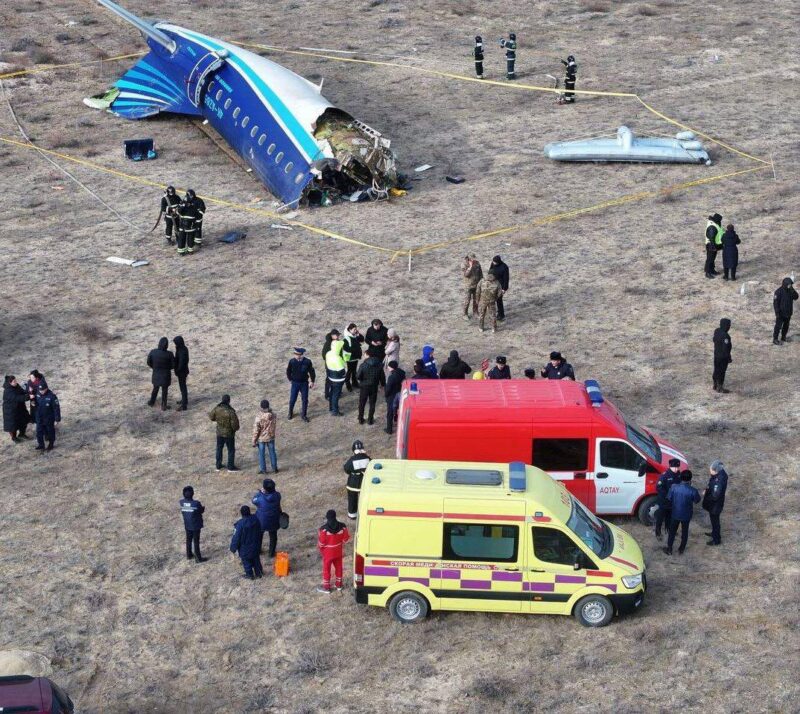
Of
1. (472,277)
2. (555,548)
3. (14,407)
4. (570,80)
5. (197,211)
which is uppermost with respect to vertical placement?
(570,80)

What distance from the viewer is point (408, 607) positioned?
62.1 ft

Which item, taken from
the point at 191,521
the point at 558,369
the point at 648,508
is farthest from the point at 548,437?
the point at 191,521

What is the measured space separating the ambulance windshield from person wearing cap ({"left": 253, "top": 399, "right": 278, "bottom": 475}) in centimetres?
618

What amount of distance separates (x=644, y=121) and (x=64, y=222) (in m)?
18.3

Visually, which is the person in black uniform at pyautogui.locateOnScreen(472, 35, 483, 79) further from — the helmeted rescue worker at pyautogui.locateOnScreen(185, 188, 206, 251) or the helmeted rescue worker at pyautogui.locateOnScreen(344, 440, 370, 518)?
the helmeted rescue worker at pyautogui.locateOnScreen(344, 440, 370, 518)

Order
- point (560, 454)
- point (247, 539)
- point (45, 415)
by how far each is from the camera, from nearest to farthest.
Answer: point (247, 539)
point (560, 454)
point (45, 415)

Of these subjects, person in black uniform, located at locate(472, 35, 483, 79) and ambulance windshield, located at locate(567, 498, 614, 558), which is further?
person in black uniform, located at locate(472, 35, 483, 79)

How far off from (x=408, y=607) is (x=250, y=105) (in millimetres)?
21850

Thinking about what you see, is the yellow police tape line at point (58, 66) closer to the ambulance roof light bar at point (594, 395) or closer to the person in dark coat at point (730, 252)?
the person in dark coat at point (730, 252)

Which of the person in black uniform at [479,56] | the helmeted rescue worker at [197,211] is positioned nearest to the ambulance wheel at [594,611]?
the helmeted rescue worker at [197,211]

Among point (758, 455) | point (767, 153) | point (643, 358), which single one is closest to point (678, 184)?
point (767, 153)

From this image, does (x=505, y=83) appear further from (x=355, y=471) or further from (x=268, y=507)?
(x=268, y=507)

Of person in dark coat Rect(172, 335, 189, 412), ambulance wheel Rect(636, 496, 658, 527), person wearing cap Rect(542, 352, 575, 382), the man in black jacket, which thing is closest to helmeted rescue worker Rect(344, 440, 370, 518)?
the man in black jacket

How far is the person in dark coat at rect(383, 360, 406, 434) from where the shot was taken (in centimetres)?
2428
